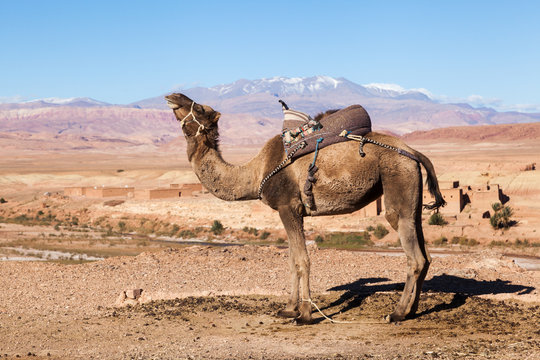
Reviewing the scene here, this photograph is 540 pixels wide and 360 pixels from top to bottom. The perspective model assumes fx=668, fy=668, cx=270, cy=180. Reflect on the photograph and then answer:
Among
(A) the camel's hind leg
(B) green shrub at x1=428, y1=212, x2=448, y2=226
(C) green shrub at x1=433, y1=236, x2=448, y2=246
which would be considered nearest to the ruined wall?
(B) green shrub at x1=428, y1=212, x2=448, y2=226

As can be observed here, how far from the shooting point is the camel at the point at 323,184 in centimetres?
936

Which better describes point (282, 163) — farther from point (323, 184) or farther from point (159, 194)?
point (159, 194)

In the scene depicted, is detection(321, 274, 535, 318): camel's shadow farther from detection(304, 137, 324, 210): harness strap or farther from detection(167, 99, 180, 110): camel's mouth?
detection(167, 99, 180, 110): camel's mouth

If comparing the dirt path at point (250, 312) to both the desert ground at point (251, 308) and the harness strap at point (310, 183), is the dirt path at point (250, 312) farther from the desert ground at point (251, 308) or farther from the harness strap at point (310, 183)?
the harness strap at point (310, 183)

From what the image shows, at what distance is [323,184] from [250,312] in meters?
2.60

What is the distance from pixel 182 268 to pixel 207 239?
29.9 metres

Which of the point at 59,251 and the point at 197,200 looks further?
the point at 197,200

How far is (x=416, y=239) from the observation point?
30.7ft

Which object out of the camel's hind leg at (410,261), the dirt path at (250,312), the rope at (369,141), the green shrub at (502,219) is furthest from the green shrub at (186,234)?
the camel's hind leg at (410,261)

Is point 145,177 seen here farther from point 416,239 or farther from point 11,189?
point 416,239

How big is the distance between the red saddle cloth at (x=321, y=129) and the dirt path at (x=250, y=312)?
2.60m

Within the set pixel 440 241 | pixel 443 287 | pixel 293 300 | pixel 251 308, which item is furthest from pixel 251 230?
pixel 293 300

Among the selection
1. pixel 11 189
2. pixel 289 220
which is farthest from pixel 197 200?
pixel 289 220

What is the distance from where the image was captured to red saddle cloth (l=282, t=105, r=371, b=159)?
970 cm
